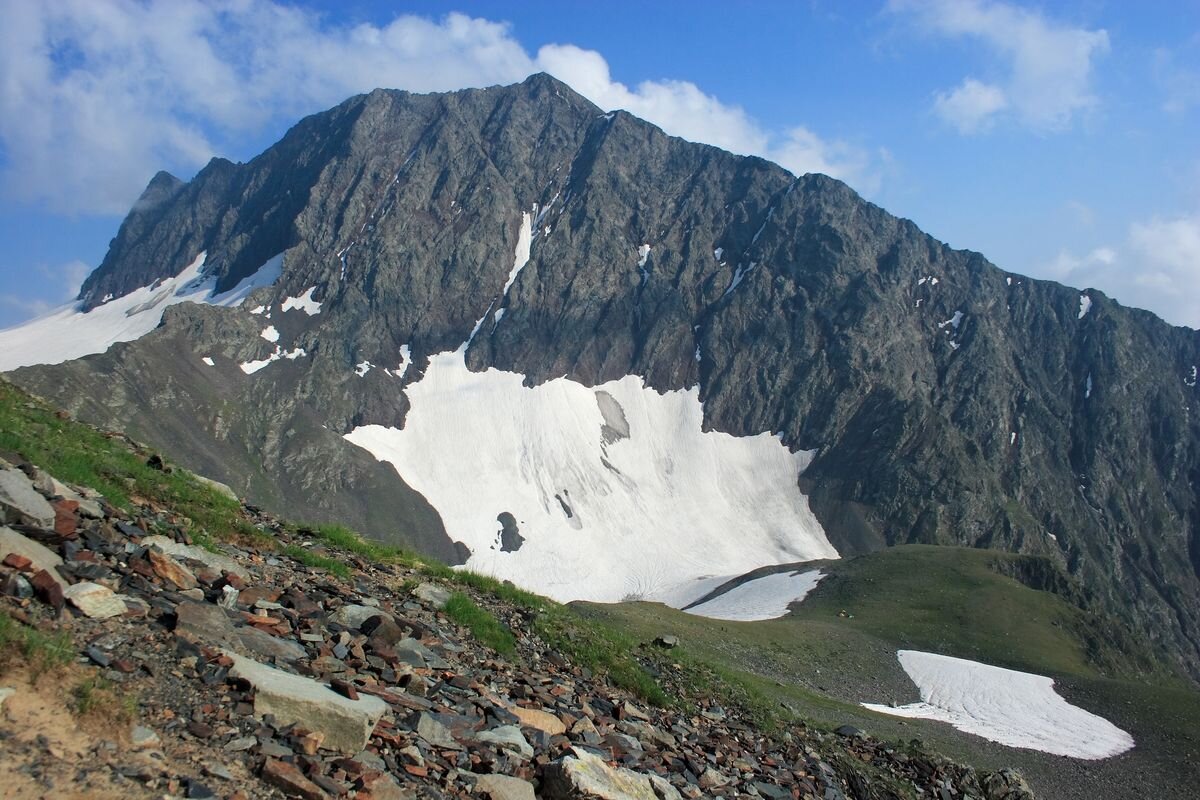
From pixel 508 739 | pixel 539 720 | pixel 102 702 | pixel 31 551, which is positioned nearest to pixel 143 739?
pixel 102 702

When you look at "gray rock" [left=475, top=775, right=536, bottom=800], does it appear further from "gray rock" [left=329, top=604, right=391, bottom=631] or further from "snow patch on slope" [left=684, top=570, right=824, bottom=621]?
"snow patch on slope" [left=684, top=570, right=824, bottom=621]

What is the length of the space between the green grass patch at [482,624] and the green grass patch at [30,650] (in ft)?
24.4

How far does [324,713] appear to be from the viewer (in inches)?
315

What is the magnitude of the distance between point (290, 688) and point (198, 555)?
14.8 feet

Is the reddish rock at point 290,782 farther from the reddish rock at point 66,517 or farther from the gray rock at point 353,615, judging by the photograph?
the reddish rock at point 66,517

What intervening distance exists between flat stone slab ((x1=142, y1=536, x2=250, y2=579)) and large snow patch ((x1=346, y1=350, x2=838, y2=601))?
409 ft

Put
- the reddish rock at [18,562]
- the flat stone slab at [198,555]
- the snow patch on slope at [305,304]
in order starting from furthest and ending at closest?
the snow patch on slope at [305,304] < the flat stone slab at [198,555] < the reddish rock at [18,562]

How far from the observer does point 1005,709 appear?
50.7 meters

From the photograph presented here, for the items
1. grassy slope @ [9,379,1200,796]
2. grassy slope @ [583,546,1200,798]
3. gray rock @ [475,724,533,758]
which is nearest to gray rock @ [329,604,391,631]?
grassy slope @ [9,379,1200,796]

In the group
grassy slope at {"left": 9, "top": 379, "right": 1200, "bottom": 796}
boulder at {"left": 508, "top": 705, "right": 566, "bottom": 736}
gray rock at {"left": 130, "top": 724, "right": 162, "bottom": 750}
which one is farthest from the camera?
grassy slope at {"left": 9, "top": 379, "right": 1200, "bottom": 796}

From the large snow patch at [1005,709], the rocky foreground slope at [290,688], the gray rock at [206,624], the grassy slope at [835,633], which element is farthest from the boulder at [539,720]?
the large snow patch at [1005,709]

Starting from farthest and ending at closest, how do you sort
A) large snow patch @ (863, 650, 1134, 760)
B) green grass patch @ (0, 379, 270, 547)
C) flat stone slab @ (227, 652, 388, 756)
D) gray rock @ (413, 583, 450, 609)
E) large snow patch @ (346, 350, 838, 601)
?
large snow patch @ (346, 350, 838, 601), large snow patch @ (863, 650, 1134, 760), gray rock @ (413, 583, 450, 609), green grass patch @ (0, 379, 270, 547), flat stone slab @ (227, 652, 388, 756)

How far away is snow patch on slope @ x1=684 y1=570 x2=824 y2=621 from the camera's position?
283 ft

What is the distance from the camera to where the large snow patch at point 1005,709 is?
41250mm
